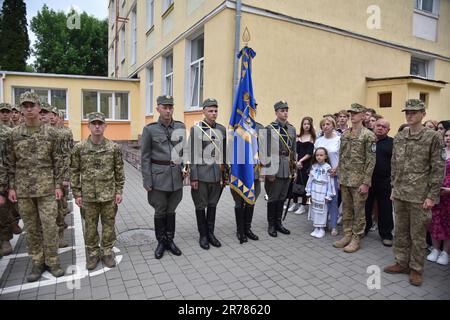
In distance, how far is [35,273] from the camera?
11.7 ft

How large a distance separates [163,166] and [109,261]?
128cm

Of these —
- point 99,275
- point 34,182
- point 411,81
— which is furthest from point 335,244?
point 411,81

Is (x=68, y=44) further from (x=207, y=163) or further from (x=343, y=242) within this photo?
(x=343, y=242)

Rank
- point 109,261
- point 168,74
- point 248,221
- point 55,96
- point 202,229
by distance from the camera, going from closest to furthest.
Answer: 1. point 109,261
2. point 202,229
3. point 248,221
4. point 168,74
5. point 55,96

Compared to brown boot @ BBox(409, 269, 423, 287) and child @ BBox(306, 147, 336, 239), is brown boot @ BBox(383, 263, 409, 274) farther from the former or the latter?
child @ BBox(306, 147, 336, 239)

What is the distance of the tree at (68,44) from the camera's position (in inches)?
1404

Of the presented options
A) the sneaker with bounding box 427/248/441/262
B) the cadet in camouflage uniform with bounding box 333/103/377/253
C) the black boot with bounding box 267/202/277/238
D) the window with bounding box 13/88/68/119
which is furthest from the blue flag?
the window with bounding box 13/88/68/119

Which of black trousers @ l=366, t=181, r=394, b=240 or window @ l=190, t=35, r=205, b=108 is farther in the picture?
window @ l=190, t=35, r=205, b=108

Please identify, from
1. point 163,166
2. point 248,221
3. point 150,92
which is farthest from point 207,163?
point 150,92

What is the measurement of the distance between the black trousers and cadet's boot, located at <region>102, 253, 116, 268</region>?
11.8ft

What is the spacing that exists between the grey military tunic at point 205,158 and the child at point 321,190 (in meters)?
1.56

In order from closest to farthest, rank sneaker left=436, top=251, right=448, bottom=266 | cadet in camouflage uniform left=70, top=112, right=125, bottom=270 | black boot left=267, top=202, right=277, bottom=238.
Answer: cadet in camouflage uniform left=70, top=112, right=125, bottom=270 → sneaker left=436, top=251, right=448, bottom=266 → black boot left=267, top=202, right=277, bottom=238

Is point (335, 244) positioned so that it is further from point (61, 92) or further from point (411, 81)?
point (61, 92)

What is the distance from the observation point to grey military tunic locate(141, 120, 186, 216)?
4113mm
